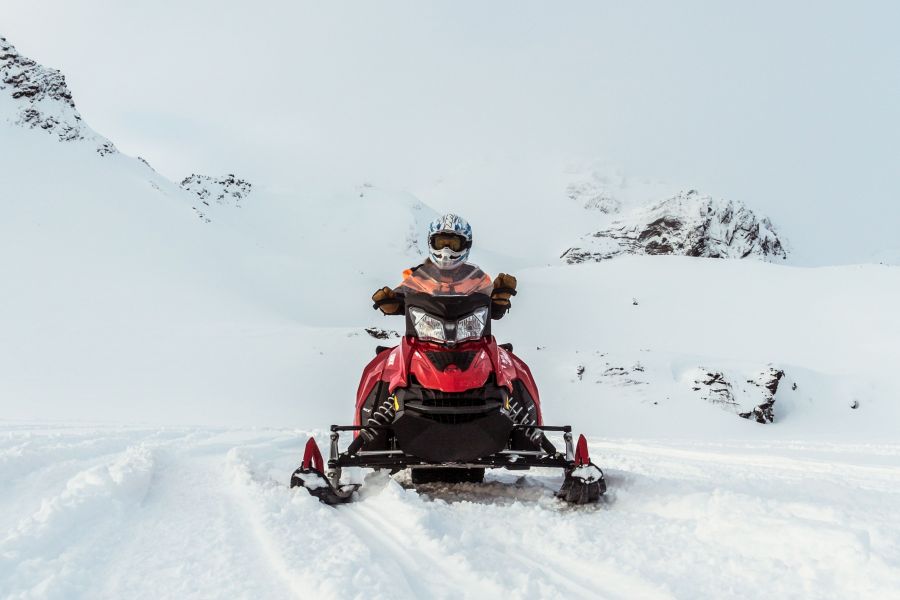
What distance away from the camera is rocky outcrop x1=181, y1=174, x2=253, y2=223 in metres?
56.8

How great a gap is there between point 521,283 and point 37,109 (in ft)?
85.8

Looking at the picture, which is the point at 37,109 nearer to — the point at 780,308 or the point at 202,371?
the point at 202,371

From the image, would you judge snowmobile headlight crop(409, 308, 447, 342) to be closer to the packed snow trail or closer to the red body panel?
the red body panel

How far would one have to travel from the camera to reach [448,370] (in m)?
3.74

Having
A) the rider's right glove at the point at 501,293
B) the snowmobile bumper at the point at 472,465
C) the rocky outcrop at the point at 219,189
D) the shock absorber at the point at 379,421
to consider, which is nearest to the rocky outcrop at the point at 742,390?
the rider's right glove at the point at 501,293

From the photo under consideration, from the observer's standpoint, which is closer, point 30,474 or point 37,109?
point 30,474

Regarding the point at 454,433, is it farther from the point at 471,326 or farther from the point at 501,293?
the point at 501,293

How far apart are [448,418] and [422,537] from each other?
0.99 metres

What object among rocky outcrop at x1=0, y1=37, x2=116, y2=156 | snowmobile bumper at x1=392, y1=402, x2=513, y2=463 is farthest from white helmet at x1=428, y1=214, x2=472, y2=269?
rocky outcrop at x1=0, y1=37, x2=116, y2=156

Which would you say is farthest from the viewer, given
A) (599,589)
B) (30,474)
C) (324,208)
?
(324,208)

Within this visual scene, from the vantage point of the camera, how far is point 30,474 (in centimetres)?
352

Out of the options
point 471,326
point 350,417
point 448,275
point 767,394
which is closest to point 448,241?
point 448,275

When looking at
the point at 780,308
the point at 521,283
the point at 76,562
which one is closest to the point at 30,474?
the point at 76,562

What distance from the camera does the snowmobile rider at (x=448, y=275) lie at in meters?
4.13
